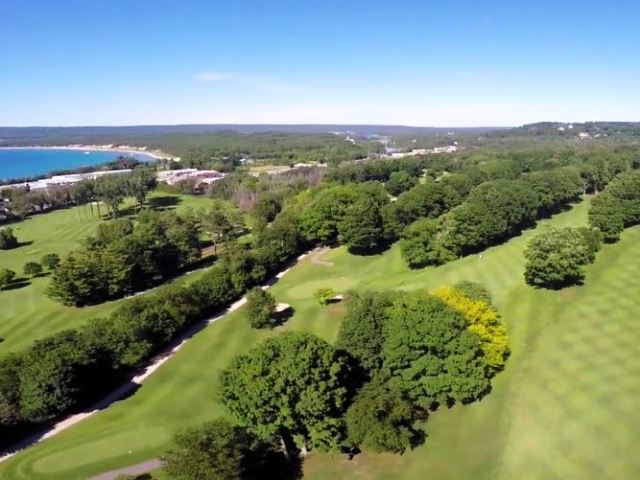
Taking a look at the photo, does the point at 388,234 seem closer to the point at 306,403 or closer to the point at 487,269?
the point at 487,269

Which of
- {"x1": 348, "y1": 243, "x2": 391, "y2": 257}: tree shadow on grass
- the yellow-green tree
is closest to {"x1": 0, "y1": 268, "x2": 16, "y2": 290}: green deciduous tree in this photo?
{"x1": 348, "y1": 243, "x2": 391, "y2": 257}: tree shadow on grass

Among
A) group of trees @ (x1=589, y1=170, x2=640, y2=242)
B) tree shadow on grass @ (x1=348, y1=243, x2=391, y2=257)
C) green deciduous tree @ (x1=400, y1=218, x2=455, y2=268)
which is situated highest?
group of trees @ (x1=589, y1=170, x2=640, y2=242)

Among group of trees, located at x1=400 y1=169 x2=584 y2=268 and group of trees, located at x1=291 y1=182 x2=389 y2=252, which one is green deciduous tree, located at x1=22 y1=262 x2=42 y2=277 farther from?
group of trees, located at x1=400 y1=169 x2=584 y2=268

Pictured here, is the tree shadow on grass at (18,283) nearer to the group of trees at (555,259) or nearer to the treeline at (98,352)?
the treeline at (98,352)

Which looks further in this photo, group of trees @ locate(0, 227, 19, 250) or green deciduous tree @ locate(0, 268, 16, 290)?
group of trees @ locate(0, 227, 19, 250)

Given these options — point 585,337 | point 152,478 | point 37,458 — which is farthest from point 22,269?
point 585,337

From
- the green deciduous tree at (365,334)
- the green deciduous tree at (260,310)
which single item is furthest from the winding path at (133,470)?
the green deciduous tree at (260,310)

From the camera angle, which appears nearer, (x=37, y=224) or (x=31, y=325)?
(x=31, y=325)
